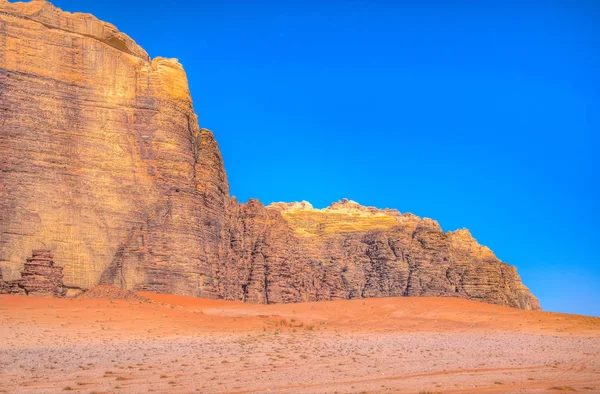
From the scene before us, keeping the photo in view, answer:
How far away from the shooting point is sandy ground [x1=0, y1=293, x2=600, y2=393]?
44.3 ft

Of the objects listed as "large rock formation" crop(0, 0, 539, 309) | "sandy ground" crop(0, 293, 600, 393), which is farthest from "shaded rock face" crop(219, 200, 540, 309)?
Answer: "sandy ground" crop(0, 293, 600, 393)

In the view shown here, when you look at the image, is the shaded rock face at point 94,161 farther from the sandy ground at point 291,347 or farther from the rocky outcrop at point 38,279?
the sandy ground at point 291,347

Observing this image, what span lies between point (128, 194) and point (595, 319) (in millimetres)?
23990

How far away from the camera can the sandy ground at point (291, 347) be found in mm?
13516

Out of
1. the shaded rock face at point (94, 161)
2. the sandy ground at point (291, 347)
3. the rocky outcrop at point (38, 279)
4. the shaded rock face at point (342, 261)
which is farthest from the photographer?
the shaded rock face at point (342, 261)

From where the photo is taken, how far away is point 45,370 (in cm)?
1495

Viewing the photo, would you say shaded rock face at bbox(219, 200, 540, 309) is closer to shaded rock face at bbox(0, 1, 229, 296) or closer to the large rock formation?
the large rock formation

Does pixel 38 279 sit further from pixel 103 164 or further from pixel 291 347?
pixel 291 347

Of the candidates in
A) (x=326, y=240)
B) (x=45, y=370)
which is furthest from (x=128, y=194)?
(x=326, y=240)

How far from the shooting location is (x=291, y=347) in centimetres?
2005

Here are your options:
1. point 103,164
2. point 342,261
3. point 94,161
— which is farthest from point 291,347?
point 342,261

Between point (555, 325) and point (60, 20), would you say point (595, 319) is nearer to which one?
point (555, 325)

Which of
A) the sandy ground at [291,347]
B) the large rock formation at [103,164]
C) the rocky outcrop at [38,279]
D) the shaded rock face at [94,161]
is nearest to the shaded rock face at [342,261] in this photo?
the large rock formation at [103,164]

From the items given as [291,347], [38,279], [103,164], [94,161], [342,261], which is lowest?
[291,347]
